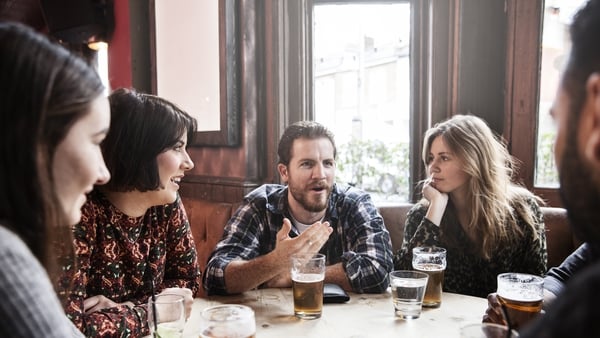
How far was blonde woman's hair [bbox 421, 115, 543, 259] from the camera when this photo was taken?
1920 mm

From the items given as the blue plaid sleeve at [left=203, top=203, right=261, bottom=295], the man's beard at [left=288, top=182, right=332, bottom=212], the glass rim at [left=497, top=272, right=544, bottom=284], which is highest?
the man's beard at [left=288, top=182, right=332, bottom=212]

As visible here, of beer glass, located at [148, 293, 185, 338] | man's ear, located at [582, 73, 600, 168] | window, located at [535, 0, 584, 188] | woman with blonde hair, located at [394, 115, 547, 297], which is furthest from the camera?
window, located at [535, 0, 584, 188]

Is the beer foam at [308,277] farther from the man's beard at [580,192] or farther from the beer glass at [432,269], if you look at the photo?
the man's beard at [580,192]

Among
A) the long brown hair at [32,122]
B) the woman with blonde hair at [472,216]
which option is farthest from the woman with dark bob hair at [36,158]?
the woman with blonde hair at [472,216]

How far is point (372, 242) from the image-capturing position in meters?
1.83

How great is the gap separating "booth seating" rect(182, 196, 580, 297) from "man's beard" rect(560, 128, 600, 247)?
5.57 feet

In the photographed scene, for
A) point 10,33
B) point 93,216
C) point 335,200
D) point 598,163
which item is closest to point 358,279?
point 335,200

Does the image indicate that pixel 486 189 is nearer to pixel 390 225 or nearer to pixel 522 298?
pixel 390 225

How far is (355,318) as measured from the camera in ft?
4.17

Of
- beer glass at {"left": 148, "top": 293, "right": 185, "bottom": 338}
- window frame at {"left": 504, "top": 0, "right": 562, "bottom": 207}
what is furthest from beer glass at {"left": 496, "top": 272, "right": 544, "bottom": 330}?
window frame at {"left": 504, "top": 0, "right": 562, "bottom": 207}

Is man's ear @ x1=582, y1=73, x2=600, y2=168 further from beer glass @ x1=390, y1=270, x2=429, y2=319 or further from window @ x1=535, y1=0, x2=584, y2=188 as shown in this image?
window @ x1=535, y1=0, x2=584, y2=188

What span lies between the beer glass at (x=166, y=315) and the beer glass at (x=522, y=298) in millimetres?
793

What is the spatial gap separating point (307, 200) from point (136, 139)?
786 mm

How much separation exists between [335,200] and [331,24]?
1.37 m
